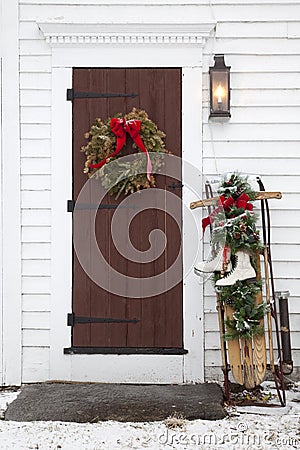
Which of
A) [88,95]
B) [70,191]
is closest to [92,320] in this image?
[70,191]

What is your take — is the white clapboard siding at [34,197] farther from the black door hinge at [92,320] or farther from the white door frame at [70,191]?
the black door hinge at [92,320]

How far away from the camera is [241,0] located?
542cm

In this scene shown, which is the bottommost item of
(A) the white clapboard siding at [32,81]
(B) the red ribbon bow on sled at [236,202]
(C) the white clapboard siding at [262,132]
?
(B) the red ribbon bow on sled at [236,202]

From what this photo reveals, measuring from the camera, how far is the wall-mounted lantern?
17.5ft

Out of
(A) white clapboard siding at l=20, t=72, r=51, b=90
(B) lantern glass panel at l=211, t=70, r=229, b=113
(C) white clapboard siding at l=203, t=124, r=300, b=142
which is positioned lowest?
(C) white clapboard siding at l=203, t=124, r=300, b=142

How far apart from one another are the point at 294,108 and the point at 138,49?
3.89 ft

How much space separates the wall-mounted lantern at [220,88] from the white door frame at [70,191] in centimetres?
11

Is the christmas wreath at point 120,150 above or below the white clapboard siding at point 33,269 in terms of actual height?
above

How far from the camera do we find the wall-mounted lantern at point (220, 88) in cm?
534

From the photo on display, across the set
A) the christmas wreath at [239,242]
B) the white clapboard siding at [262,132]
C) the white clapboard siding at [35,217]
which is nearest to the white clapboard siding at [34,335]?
the white clapboard siding at [35,217]

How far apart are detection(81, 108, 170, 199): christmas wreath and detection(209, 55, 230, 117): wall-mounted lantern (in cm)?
43

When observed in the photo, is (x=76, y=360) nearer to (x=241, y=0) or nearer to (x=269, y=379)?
(x=269, y=379)

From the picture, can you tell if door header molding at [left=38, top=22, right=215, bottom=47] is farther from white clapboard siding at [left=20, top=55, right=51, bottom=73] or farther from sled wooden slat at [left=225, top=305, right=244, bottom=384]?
sled wooden slat at [left=225, top=305, right=244, bottom=384]

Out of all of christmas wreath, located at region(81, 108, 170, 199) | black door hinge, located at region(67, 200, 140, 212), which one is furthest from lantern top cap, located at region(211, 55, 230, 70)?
black door hinge, located at region(67, 200, 140, 212)
